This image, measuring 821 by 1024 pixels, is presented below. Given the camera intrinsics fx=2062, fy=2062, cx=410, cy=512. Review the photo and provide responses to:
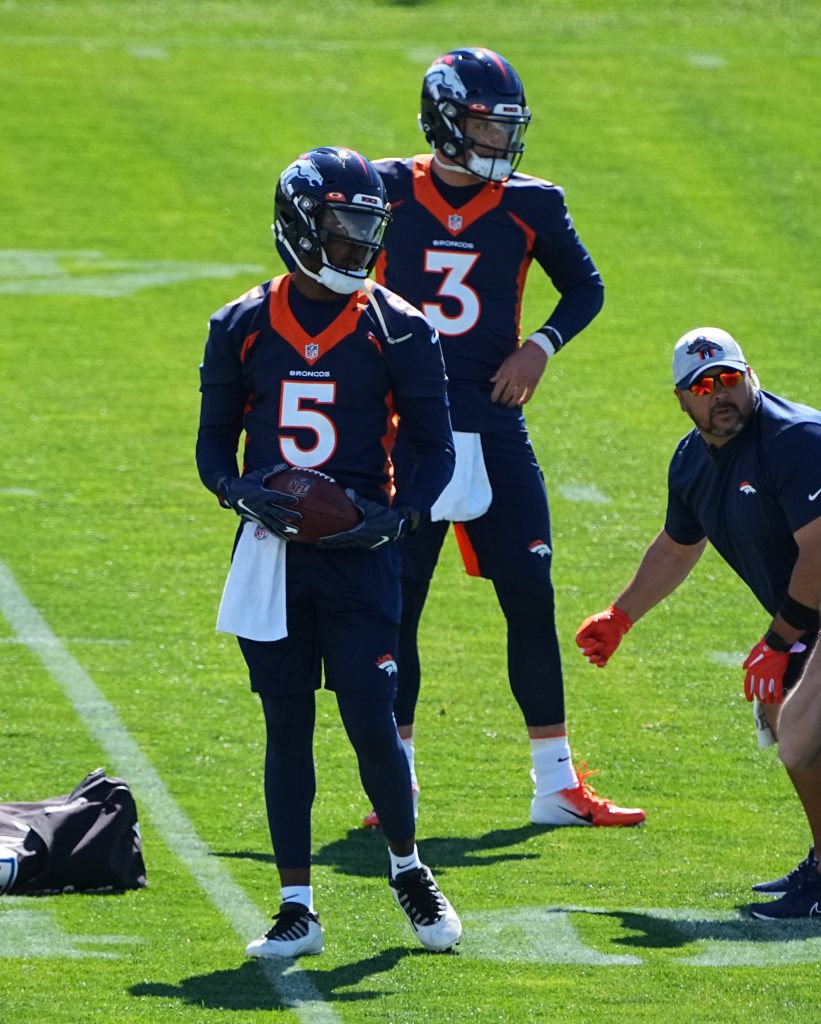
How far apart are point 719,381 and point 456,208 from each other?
131 centimetres

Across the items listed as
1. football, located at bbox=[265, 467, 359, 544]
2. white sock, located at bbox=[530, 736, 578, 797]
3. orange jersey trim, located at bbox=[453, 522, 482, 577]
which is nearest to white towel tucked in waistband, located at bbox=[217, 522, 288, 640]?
football, located at bbox=[265, 467, 359, 544]

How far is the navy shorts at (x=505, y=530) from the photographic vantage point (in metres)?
6.31

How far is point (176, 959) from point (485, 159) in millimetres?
2584

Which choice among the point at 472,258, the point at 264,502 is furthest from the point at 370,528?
the point at 472,258

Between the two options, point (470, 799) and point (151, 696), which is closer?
point (470, 799)

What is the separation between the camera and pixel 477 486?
624cm

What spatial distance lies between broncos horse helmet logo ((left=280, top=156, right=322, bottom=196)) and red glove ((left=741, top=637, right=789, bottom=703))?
1.69 metres

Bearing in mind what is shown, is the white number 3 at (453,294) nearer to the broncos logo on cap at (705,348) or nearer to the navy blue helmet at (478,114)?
the navy blue helmet at (478,114)

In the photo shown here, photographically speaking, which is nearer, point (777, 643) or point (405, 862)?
point (405, 862)

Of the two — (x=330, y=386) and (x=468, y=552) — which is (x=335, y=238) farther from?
(x=468, y=552)

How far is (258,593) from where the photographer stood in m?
5.01

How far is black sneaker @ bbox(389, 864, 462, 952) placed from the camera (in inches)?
200

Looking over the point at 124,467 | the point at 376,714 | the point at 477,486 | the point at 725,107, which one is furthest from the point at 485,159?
the point at 725,107

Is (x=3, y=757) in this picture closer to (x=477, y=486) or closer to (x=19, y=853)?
(x=19, y=853)
